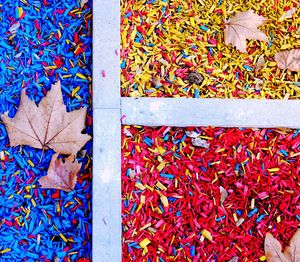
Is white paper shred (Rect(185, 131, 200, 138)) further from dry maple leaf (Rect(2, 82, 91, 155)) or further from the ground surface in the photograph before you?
dry maple leaf (Rect(2, 82, 91, 155))

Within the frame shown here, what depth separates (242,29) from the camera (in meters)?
2.31

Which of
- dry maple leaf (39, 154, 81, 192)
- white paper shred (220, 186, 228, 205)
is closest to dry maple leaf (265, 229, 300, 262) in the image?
white paper shred (220, 186, 228, 205)

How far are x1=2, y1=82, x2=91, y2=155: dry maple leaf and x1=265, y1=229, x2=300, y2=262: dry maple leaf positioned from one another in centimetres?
100

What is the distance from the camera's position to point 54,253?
1926mm

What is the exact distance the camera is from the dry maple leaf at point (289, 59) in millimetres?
2301

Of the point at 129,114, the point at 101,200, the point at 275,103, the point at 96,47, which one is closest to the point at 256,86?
the point at 275,103

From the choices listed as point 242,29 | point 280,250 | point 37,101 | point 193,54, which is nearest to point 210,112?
point 193,54

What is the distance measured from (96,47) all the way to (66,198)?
2.50 ft

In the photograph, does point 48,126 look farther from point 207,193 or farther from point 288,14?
point 288,14

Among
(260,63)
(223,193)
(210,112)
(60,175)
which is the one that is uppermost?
(260,63)

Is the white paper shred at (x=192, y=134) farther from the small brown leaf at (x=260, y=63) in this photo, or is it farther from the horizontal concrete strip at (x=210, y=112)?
the small brown leaf at (x=260, y=63)

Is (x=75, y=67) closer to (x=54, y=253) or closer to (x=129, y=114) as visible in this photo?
(x=129, y=114)

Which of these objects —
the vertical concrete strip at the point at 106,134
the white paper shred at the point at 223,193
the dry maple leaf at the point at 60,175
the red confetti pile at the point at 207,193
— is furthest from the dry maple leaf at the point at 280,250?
the dry maple leaf at the point at 60,175

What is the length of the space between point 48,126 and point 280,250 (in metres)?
1.24
